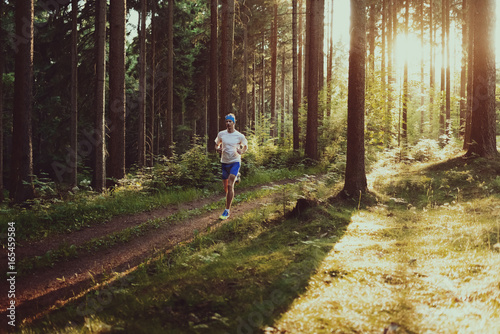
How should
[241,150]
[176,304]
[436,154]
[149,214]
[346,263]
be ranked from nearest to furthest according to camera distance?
[176,304] < [346,263] < [241,150] < [149,214] < [436,154]

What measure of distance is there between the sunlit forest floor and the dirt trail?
61 centimetres

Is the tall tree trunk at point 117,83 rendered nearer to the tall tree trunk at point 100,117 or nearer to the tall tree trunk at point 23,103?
the tall tree trunk at point 100,117

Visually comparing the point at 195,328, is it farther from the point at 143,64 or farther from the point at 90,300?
the point at 143,64

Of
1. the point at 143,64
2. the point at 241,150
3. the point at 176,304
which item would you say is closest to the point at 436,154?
the point at 241,150

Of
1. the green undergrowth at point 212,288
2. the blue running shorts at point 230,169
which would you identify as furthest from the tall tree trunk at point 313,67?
the green undergrowth at point 212,288

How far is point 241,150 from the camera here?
28.3 ft

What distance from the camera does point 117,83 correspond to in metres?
13.0

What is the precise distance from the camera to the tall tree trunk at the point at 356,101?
8.45 metres

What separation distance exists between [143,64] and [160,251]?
52.8ft

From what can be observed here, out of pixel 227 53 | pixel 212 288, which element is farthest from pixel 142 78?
pixel 212 288

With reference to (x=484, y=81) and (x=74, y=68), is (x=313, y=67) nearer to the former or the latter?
(x=484, y=81)

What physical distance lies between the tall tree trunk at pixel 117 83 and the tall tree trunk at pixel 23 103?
2.60m

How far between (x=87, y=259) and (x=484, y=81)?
12.3 m

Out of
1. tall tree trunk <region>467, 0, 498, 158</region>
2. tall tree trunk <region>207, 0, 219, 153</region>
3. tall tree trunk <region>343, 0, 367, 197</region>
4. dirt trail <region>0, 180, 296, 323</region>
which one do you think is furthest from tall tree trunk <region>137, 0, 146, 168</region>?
tall tree trunk <region>467, 0, 498, 158</region>
